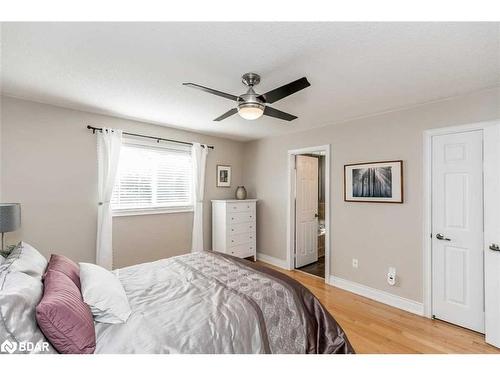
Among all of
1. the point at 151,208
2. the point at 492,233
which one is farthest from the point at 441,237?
the point at 151,208

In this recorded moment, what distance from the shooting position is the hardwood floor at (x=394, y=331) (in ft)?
6.45

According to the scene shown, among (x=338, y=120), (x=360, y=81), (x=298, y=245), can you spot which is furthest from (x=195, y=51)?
(x=298, y=245)

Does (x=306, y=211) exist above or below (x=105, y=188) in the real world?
below

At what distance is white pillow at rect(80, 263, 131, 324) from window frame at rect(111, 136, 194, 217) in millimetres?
1857

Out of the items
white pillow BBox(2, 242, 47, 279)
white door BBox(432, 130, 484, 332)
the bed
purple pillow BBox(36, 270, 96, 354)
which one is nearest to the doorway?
white door BBox(432, 130, 484, 332)

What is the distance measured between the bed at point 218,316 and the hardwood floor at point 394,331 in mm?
677

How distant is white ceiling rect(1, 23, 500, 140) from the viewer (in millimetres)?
1400

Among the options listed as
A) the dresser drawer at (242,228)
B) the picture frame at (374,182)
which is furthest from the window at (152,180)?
the picture frame at (374,182)

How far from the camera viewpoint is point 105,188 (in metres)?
3.01

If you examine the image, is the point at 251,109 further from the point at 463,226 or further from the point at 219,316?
the point at 463,226

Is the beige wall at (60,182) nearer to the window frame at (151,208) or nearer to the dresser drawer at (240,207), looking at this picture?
the window frame at (151,208)

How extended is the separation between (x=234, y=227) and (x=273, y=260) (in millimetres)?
1009

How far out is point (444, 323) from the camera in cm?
237

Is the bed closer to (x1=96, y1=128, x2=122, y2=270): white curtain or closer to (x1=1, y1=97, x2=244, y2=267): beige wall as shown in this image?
(x1=96, y1=128, x2=122, y2=270): white curtain
